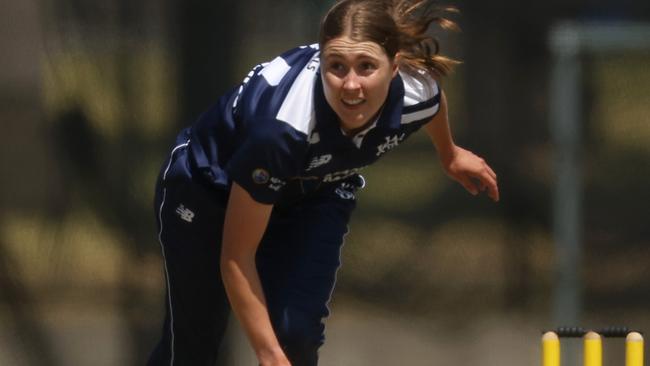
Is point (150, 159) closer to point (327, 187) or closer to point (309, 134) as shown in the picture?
point (327, 187)

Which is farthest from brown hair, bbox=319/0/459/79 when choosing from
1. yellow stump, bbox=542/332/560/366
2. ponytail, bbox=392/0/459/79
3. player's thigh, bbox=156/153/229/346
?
yellow stump, bbox=542/332/560/366

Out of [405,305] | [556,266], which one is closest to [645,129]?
[556,266]

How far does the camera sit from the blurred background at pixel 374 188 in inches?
180

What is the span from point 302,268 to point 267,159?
0.42 meters

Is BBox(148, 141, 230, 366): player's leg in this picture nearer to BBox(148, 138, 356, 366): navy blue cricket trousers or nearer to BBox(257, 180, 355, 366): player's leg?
BBox(148, 138, 356, 366): navy blue cricket trousers

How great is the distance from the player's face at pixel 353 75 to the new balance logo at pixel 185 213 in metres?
0.50

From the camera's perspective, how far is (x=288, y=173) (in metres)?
3.14

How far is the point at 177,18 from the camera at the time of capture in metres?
4.57

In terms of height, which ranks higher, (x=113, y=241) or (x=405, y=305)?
(x=113, y=241)

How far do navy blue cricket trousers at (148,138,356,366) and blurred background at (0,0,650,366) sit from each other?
43.9 inches

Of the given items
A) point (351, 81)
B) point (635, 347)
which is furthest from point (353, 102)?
point (635, 347)

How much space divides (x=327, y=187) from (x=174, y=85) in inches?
49.2

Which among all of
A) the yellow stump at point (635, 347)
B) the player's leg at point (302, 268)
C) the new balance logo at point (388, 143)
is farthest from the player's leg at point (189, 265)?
the yellow stump at point (635, 347)

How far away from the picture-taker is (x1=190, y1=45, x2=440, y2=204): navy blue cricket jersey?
3.10 m
